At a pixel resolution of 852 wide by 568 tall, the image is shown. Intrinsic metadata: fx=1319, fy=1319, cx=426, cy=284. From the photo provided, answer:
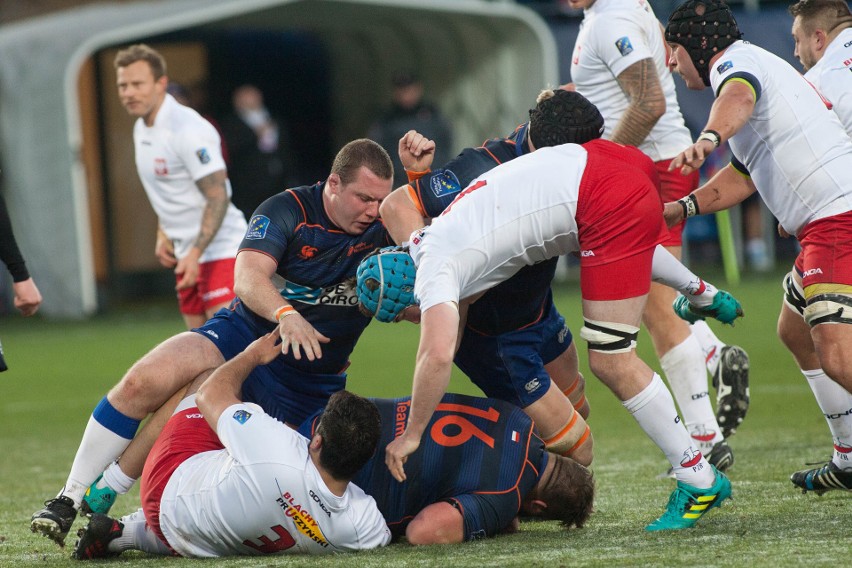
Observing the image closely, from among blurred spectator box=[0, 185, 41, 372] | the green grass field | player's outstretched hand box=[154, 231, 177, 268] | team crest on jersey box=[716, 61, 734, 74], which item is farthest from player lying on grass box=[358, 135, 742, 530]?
player's outstretched hand box=[154, 231, 177, 268]

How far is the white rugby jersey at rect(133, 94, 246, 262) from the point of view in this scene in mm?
8297

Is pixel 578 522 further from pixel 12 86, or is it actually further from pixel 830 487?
pixel 12 86

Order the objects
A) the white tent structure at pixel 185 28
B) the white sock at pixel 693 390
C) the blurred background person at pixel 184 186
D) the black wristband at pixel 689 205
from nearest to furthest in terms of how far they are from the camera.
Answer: the black wristband at pixel 689 205 → the white sock at pixel 693 390 → the blurred background person at pixel 184 186 → the white tent structure at pixel 185 28

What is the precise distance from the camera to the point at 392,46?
20.6 m

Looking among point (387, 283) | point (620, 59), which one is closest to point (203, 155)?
point (620, 59)

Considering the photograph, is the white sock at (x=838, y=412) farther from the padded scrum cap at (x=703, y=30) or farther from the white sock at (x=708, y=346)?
the padded scrum cap at (x=703, y=30)

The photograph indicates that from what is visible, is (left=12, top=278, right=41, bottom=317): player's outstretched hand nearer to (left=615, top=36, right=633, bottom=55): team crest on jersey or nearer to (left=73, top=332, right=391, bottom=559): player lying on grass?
(left=73, top=332, right=391, bottom=559): player lying on grass

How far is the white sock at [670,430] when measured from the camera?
5.01 metres

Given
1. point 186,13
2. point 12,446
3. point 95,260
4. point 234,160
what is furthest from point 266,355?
point 95,260

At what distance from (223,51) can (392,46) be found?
9.23ft

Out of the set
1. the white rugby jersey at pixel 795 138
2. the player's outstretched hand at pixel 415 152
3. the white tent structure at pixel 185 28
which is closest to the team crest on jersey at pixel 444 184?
the player's outstretched hand at pixel 415 152

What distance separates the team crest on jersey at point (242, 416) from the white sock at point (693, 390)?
2.53 meters

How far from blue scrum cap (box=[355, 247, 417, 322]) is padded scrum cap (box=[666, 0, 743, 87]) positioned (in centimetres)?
149

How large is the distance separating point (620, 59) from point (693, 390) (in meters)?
1.75
